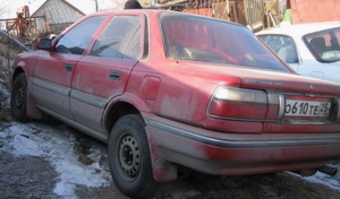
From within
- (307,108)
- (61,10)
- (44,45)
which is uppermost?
(44,45)

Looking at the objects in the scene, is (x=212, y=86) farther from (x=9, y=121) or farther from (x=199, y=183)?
(x=9, y=121)

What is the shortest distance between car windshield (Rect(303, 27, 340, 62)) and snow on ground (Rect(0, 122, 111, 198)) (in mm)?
3065

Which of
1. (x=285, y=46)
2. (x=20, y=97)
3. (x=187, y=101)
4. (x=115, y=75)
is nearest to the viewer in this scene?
(x=187, y=101)

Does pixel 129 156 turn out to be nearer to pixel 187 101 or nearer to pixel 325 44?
pixel 187 101

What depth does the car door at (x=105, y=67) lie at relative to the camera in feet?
11.7

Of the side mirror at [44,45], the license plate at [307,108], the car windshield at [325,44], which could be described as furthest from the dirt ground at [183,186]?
the car windshield at [325,44]

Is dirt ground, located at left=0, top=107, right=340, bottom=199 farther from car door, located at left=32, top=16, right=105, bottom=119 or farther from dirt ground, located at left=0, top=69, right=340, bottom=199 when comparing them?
car door, located at left=32, top=16, right=105, bottom=119


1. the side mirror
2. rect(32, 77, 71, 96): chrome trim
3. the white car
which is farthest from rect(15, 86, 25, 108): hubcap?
the white car

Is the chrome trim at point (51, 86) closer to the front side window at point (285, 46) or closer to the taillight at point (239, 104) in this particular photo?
the taillight at point (239, 104)

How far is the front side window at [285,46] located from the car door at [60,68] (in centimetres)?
272

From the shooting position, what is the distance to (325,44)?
5500mm

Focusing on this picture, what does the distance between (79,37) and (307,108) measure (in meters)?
2.65

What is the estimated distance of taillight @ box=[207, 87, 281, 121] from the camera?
265cm

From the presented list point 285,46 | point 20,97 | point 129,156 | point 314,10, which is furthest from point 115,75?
point 314,10
